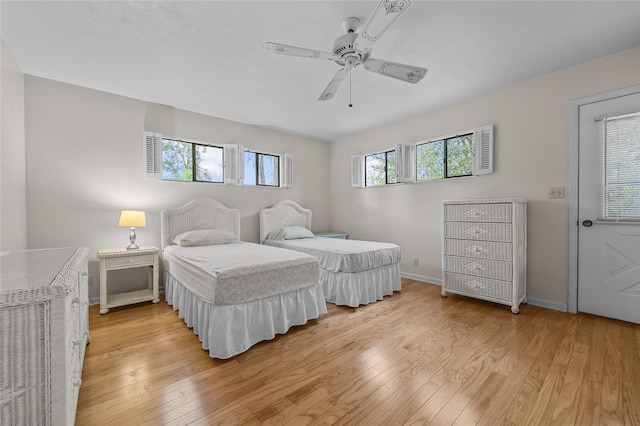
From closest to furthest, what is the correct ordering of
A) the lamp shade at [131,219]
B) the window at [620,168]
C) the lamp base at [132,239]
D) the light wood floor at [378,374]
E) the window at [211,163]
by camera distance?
the light wood floor at [378,374] → the window at [620,168] → the lamp shade at [131,219] → the lamp base at [132,239] → the window at [211,163]

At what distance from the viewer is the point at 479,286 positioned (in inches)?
125

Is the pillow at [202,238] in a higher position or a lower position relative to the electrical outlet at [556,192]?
lower

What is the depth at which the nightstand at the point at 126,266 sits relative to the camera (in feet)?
9.70

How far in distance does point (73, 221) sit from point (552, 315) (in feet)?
18.3

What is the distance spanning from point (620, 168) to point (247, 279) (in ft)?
12.5

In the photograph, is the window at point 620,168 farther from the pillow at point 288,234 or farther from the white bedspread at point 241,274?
the pillow at point 288,234

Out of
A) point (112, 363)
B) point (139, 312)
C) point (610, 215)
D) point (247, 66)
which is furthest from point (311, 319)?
point (610, 215)

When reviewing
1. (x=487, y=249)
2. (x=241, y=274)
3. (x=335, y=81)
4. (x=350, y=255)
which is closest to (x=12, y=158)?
(x=241, y=274)

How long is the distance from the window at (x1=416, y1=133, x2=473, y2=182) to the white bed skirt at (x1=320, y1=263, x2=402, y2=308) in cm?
174

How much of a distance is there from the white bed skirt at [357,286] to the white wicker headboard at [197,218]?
1794 millimetres

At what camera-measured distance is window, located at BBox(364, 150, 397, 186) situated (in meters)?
4.78

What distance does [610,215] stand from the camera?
2715mm

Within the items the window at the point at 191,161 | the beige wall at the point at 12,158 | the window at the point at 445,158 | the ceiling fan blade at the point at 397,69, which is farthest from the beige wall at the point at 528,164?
the beige wall at the point at 12,158

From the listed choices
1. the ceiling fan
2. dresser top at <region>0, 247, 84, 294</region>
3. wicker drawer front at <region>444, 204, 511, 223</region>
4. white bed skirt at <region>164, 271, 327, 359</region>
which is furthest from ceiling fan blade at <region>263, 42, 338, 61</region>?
wicker drawer front at <region>444, 204, 511, 223</region>
